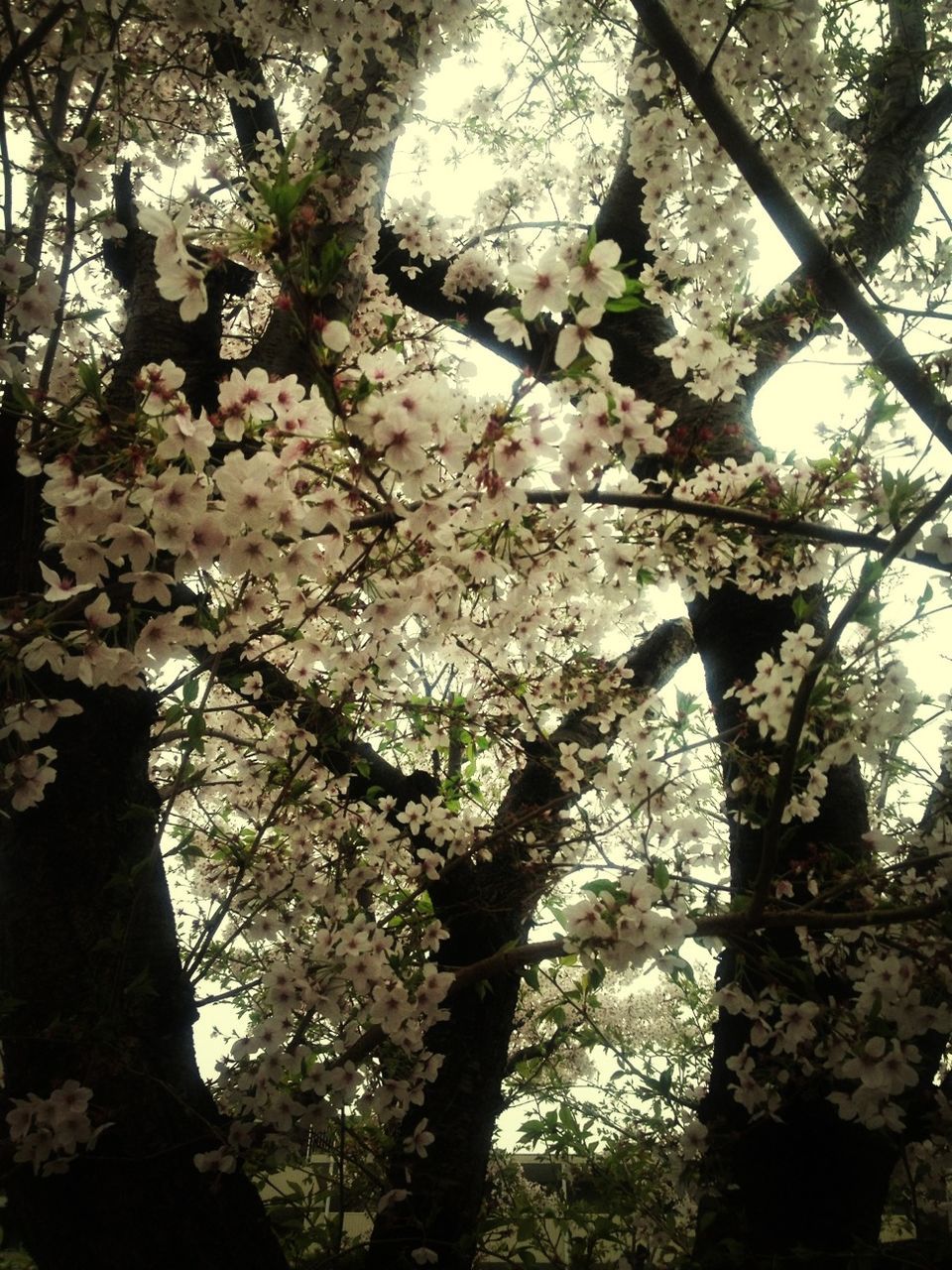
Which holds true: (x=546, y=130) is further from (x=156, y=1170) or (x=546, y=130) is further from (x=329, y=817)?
(x=156, y=1170)

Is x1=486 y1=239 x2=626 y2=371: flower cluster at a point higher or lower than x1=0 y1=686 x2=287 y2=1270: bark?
higher

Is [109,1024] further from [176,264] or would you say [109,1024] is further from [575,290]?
[575,290]

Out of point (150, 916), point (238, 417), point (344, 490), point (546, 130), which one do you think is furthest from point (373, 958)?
point (546, 130)

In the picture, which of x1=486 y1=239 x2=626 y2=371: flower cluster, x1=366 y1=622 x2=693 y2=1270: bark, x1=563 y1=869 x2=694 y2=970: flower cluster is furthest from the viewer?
x1=366 y1=622 x2=693 y2=1270: bark

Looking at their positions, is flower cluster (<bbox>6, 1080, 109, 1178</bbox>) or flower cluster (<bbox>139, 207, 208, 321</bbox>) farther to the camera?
flower cluster (<bbox>6, 1080, 109, 1178</bbox>)

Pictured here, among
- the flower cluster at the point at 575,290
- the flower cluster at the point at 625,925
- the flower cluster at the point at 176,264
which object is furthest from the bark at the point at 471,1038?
the flower cluster at the point at 176,264

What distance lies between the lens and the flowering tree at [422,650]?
4.51 ft

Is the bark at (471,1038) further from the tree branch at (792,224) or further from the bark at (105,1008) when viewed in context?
the tree branch at (792,224)

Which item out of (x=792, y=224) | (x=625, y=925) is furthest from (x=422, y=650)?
(x=792, y=224)

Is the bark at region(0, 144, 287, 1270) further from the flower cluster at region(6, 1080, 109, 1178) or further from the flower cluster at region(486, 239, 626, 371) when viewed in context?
the flower cluster at region(486, 239, 626, 371)

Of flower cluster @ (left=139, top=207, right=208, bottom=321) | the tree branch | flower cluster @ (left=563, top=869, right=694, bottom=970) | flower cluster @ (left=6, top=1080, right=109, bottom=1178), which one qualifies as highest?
the tree branch

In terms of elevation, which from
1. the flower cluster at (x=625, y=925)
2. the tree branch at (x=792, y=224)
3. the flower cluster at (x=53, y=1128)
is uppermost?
the tree branch at (x=792, y=224)

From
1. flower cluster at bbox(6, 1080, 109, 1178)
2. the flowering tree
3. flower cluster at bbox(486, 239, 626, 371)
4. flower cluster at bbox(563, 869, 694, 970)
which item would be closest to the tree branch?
the flowering tree

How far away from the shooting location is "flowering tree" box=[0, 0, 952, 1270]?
1.37 m
